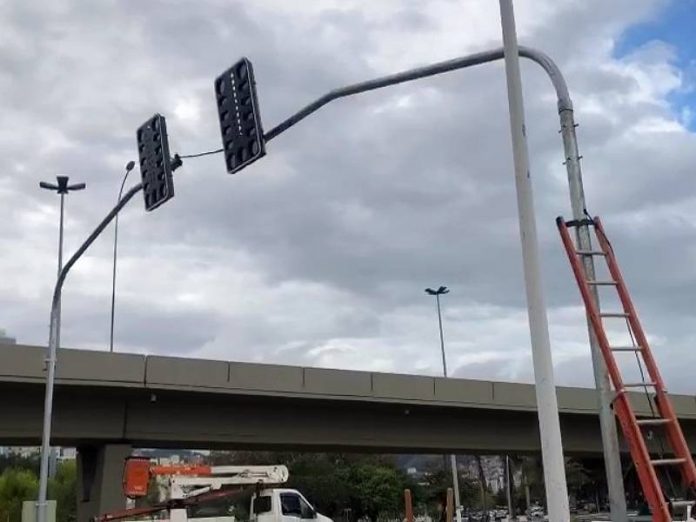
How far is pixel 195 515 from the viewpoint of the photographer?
22656mm

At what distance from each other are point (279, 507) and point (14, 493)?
28697 mm

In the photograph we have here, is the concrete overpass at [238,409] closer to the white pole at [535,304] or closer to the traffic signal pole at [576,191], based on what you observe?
the traffic signal pole at [576,191]

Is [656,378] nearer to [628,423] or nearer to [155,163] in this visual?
[628,423]

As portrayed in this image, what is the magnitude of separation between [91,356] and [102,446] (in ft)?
13.3

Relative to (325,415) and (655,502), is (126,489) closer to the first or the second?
(325,415)

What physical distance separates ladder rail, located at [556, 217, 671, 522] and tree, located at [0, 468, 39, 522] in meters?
41.8

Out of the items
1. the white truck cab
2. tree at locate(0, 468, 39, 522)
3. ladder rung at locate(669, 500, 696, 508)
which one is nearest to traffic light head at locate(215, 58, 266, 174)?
ladder rung at locate(669, 500, 696, 508)

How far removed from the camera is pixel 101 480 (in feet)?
94.5

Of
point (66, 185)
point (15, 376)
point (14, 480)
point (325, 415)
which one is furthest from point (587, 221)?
point (14, 480)

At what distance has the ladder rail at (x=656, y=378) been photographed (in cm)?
732

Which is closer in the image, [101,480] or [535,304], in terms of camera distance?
[535,304]

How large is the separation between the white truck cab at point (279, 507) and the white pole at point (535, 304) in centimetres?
1746

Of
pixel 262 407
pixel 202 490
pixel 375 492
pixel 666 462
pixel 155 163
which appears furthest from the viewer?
pixel 375 492

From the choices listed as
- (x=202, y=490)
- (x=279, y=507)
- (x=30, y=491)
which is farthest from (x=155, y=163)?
(x=30, y=491)
